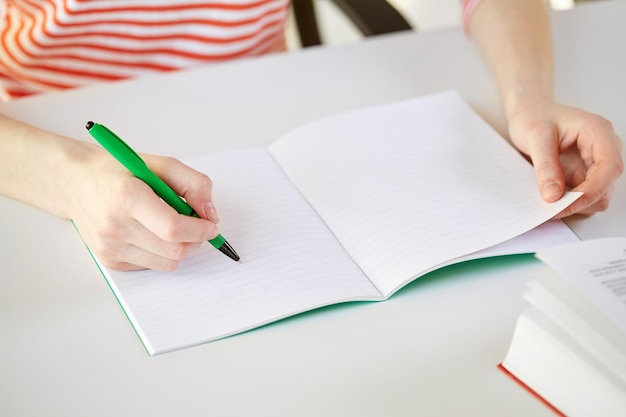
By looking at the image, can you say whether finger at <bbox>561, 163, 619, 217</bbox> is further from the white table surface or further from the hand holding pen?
the hand holding pen

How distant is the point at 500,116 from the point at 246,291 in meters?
0.46

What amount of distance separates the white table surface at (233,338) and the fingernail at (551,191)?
0.04 m

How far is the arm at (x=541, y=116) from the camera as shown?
3.24 feet

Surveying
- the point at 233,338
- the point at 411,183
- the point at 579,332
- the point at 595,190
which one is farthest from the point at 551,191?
the point at 233,338

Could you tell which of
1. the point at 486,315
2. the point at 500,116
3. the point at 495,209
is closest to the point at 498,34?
the point at 500,116

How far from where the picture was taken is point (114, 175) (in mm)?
900

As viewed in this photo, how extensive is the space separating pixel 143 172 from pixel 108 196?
40 mm

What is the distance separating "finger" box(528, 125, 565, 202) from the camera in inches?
38.5

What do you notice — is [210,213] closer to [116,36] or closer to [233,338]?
[233,338]

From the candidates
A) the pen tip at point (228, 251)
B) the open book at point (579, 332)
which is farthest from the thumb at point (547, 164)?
the pen tip at point (228, 251)

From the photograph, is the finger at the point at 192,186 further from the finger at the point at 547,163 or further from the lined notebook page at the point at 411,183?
the finger at the point at 547,163

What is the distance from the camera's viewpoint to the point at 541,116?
1079 mm

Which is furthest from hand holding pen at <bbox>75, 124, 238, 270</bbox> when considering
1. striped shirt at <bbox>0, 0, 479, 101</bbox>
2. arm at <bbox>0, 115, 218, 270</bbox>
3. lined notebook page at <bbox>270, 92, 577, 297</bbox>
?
striped shirt at <bbox>0, 0, 479, 101</bbox>

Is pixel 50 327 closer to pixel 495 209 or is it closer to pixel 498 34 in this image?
pixel 495 209
